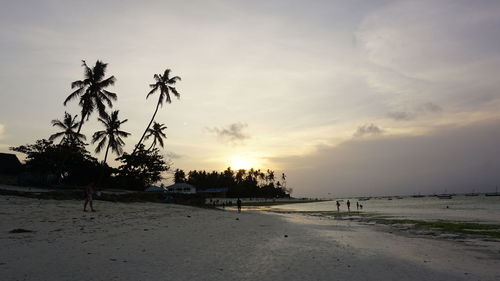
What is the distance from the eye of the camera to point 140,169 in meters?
64.7

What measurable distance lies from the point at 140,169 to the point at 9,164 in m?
22.5

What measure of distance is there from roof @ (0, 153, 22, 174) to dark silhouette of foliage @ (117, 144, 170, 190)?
58.9 ft

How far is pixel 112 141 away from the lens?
2159 inches

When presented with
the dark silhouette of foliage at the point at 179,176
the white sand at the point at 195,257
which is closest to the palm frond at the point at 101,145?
the white sand at the point at 195,257

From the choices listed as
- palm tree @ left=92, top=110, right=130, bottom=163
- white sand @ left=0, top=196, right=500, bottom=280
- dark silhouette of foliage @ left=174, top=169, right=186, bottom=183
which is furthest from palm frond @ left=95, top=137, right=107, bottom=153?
dark silhouette of foliage @ left=174, top=169, right=186, bottom=183

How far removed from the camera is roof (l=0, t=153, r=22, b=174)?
4538cm

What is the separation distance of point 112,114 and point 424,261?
53.9 m

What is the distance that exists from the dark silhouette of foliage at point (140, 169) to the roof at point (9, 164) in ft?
58.9

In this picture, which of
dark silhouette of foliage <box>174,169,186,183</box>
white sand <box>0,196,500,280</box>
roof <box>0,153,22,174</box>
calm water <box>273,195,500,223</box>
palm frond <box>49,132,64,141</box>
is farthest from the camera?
dark silhouette of foliage <box>174,169,186,183</box>

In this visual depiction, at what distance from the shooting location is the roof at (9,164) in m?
45.4

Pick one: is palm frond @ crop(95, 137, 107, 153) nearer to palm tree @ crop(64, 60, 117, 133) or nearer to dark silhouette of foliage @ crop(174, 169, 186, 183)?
palm tree @ crop(64, 60, 117, 133)

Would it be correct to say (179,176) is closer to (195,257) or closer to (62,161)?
(62,161)

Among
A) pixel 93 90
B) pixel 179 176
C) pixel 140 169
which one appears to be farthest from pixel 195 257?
pixel 179 176

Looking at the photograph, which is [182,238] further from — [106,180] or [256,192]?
[256,192]
